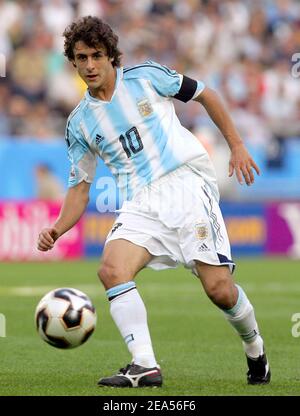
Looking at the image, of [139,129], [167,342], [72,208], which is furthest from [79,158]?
[167,342]

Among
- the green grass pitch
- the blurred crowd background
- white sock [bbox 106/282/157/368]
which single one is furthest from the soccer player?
the blurred crowd background

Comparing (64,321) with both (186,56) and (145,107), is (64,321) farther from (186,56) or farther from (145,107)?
(186,56)

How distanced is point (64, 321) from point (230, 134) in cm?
158

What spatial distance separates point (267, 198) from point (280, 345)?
11.0m

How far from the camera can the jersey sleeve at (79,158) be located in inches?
283

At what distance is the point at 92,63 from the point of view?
6832mm

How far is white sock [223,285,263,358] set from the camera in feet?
22.8

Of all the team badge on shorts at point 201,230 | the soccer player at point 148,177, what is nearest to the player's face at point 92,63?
the soccer player at point 148,177

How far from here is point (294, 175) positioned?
785 inches

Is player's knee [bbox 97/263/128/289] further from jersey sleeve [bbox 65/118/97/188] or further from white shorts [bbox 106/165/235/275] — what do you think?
jersey sleeve [bbox 65/118/97/188]

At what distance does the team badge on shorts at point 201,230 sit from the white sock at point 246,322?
1.33ft

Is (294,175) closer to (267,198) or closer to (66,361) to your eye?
(267,198)

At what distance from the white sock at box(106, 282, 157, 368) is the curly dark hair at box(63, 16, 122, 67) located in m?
1.47

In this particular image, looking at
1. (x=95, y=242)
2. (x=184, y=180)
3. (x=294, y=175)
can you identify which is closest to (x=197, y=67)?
(x=294, y=175)
